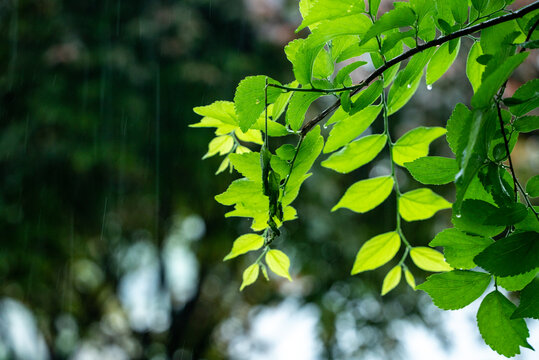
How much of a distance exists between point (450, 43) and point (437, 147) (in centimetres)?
388

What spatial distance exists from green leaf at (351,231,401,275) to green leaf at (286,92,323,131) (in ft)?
0.71

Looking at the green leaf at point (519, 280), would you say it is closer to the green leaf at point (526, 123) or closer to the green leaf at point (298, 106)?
the green leaf at point (526, 123)

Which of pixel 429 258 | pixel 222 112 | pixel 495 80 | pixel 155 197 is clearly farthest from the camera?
pixel 155 197

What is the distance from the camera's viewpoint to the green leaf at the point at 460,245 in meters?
0.38

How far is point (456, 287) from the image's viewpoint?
0.39 metres

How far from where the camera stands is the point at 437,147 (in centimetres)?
404

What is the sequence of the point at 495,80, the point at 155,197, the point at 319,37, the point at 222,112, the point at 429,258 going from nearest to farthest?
the point at 495,80
the point at 319,37
the point at 222,112
the point at 429,258
the point at 155,197

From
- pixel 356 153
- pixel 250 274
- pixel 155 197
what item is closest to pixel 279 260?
pixel 250 274

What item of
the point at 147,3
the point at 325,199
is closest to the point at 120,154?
the point at 147,3

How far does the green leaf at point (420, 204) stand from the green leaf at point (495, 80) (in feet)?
0.97

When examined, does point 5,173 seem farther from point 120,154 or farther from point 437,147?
point 437,147

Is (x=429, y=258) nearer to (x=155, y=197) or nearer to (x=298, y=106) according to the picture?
(x=298, y=106)

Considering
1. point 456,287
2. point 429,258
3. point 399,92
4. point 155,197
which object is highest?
point 399,92

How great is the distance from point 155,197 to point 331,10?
434cm
